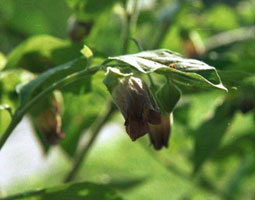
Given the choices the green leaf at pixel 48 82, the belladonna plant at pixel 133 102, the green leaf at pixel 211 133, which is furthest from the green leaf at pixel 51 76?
the green leaf at pixel 211 133

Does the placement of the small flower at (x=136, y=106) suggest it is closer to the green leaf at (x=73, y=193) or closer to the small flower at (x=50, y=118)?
the green leaf at (x=73, y=193)

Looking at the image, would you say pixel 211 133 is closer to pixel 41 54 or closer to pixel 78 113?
pixel 78 113

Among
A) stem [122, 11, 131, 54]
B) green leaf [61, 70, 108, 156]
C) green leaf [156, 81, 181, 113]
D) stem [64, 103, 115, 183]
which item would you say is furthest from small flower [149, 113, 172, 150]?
stem [64, 103, 115, 183]

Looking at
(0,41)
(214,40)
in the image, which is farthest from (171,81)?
(0,41)

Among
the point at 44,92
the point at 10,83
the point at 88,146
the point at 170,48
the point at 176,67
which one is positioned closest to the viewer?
the point at 176,67

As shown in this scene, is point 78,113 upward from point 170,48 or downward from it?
upward

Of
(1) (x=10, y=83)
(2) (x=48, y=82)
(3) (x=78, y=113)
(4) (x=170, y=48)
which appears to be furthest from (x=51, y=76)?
(4) (x=170, y=48)

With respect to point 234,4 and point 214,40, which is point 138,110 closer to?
point 214,40
